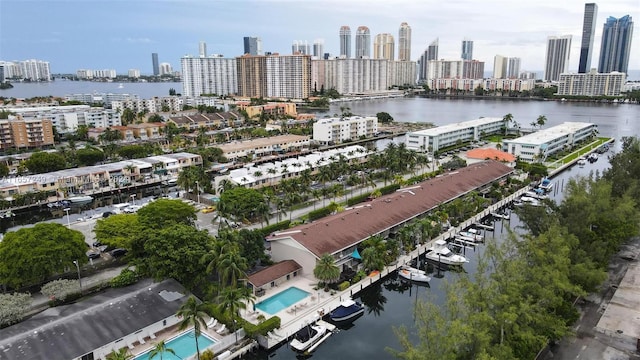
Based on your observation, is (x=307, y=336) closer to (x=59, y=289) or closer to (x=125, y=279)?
(x=125, y=279)

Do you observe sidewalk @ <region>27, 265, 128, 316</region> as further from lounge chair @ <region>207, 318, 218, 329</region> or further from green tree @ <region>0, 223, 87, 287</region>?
lounge chair @ <region>207, 318, 218, 329</region>

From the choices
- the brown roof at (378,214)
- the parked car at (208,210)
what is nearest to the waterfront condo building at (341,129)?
the brown roof at (378,214)

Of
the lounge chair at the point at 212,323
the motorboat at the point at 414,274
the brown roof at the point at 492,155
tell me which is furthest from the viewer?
the brown roof at the point at 492,155

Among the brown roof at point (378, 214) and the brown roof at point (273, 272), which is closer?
the brown roof at point (273, 272)

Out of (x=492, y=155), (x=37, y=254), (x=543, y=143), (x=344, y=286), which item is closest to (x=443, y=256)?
(x=344, y=286)

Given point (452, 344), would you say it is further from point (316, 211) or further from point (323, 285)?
point (316, 211)

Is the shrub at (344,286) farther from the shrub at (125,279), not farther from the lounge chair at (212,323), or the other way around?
the shrub at (125,279)
